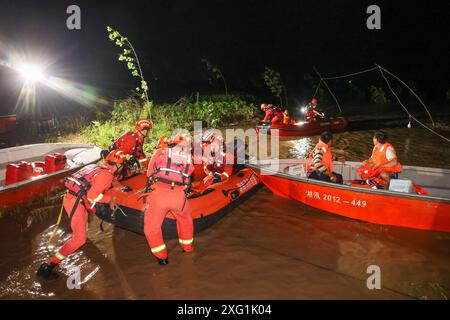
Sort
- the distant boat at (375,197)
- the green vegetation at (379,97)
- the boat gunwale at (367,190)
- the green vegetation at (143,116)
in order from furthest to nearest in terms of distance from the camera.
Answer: the green vegetation at (379,97)
the green vegetation at (143,116)
the distant boat at (375,197)
the boat gunwale at (367,190)

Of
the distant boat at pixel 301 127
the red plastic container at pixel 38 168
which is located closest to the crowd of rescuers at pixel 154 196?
the red plastic container at pixel 38 168

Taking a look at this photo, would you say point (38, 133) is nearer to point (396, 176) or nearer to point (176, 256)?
point (176, 256)

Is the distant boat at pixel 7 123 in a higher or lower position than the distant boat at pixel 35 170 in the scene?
higher

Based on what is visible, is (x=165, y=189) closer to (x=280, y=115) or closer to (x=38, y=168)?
(x=38, y=168)

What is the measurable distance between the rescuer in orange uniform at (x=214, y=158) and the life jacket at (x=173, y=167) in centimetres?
181

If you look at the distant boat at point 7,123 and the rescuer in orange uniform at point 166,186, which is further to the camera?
the distant boat at point 7,123

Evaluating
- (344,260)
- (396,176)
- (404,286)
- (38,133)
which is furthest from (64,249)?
(38,133)

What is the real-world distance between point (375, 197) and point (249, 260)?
7.67 ft

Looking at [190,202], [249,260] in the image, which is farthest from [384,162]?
[190,202]

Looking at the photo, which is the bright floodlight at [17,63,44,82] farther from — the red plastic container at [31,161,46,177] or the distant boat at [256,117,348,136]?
the distant boat at [256,117,348,136]

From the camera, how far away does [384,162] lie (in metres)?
5.61

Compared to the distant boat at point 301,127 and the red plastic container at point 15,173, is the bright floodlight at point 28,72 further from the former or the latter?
the distant boat at point 301,127

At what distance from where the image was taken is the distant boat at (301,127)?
37.7ft

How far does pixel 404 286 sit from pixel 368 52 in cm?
4085
